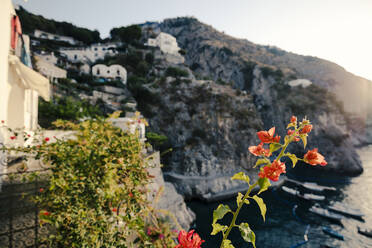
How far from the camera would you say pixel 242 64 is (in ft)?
206

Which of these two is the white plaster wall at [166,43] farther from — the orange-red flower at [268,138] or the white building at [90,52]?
the orange-red flower at [268,138]

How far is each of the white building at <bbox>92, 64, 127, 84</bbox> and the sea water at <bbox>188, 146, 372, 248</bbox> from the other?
28.7 meters

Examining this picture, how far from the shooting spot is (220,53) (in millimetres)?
66562

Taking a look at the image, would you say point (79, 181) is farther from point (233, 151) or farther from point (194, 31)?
point (194, 31)

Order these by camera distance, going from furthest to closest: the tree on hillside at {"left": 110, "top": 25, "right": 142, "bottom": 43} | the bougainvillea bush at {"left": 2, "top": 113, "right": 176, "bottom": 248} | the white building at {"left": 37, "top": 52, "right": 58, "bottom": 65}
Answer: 1. the tree on hillside at {"left": 110, "top": 25, "right": 142, "bottom": 43}
2. the white building at {"left": 37, "top": 52, "right": 58, "bottom": 65}
3. the bougainvillea bush at {"left": 2, "top": 113, "right": 176, "bottom": 248}

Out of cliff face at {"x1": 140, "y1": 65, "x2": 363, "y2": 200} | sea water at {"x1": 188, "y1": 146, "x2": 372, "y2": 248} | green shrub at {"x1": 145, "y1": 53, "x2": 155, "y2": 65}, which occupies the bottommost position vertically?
sea water at {"x1": 188, "y1": 146, "x2": 372, "y2": 248}

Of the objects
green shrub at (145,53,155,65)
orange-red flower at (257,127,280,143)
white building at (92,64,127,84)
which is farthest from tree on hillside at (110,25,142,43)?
orange-red flower at (257,127,280,143)

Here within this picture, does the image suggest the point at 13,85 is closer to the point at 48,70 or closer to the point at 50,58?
the point at 48,70

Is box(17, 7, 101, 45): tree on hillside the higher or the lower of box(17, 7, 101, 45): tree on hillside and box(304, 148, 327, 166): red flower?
the higher

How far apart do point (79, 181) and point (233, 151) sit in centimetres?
3003

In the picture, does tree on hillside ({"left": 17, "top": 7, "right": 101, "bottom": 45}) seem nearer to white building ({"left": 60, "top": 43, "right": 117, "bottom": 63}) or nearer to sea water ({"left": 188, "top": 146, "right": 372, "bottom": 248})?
white building ({"left": 60, "top": 43, "right": 117, "bottom": 63})

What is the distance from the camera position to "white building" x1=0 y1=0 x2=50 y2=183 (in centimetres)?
447

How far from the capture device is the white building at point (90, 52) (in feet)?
136

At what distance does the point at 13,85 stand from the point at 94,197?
6.09 metres
